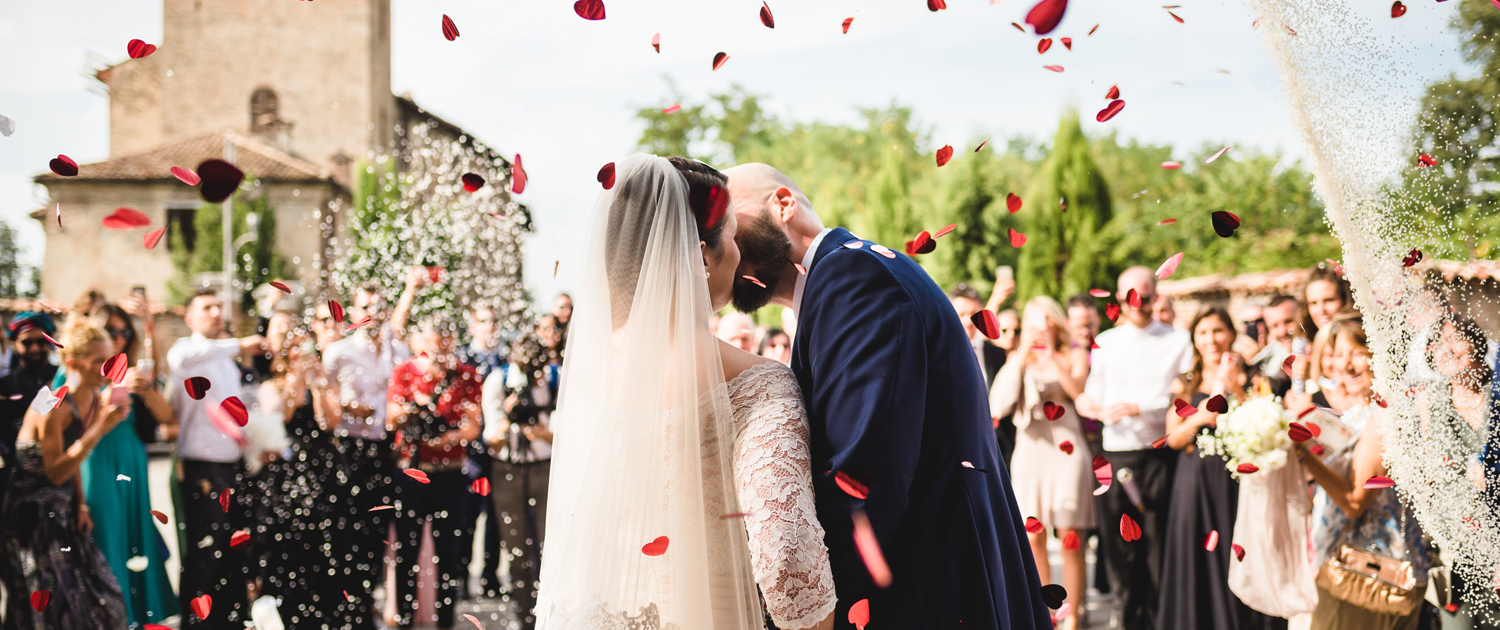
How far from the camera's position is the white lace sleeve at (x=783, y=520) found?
1.92m

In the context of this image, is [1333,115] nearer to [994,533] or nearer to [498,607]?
[994,533]

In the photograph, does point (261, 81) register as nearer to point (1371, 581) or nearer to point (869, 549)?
point (1371, 581)

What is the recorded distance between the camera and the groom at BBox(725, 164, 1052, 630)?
2.09 m

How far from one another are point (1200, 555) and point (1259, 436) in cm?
111

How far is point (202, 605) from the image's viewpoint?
521cm

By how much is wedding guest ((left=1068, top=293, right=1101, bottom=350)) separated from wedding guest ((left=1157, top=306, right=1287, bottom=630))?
3.88 feet

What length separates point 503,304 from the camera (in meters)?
8.02

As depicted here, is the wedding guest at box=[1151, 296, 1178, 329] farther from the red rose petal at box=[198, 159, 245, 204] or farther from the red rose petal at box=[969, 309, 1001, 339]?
the red rose petal at box=[198, 159, 245, 204]

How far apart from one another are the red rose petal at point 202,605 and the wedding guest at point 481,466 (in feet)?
4.94

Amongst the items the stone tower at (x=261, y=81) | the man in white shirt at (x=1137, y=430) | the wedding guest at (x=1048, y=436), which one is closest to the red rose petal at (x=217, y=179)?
the wedding guest at (x=1048, y=436)

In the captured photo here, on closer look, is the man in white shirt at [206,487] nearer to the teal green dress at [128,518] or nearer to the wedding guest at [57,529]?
the teal green dress at [128,518]

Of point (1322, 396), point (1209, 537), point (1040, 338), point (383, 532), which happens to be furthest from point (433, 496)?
point (1322, 396)

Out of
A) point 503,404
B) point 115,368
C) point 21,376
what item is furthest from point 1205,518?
point 21,376

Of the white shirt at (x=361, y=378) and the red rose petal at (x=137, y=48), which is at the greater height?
the red rose petal at (x=137, y=48)
